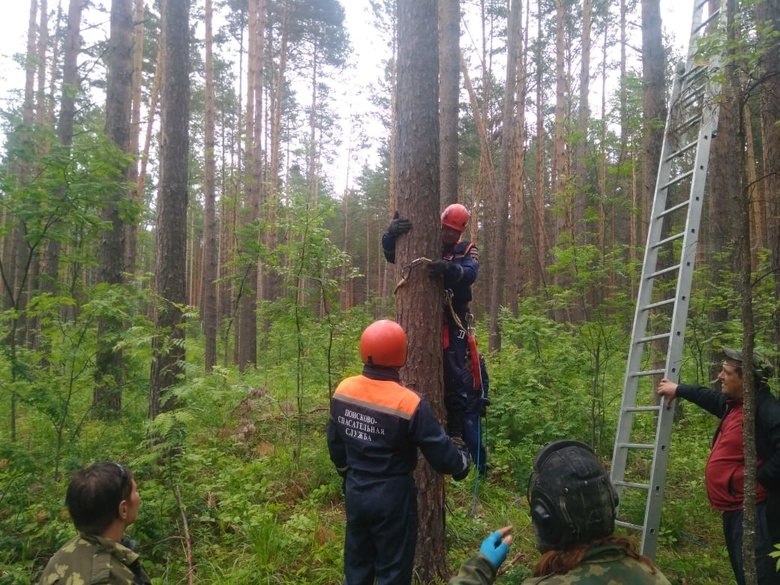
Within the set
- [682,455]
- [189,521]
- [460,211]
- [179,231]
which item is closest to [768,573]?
[460,211]

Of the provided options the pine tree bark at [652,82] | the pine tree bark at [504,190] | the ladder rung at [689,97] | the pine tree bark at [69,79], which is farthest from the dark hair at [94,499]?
the pine tree bark at [504,190]

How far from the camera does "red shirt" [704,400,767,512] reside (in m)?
3.21

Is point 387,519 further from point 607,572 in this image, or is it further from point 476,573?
point 607,572

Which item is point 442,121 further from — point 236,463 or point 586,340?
point 236,463

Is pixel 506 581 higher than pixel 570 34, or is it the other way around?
pixel 570 34

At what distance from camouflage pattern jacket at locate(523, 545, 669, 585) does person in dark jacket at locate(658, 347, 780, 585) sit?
196 cm

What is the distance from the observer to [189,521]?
4.86 metres

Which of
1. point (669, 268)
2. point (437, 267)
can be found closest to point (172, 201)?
point (437, 267)

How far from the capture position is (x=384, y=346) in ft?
10.4

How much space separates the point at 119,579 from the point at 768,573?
143 inches

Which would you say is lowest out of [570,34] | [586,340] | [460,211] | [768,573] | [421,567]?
[421,567]

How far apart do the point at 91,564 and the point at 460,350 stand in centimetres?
325

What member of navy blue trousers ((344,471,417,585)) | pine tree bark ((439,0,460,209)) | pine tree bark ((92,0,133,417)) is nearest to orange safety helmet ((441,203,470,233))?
navy blue trousers ((344,471,417,585))

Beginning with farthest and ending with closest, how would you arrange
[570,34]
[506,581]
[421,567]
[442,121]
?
[570,34]
[442,121]
[506,581]
[421,567]
